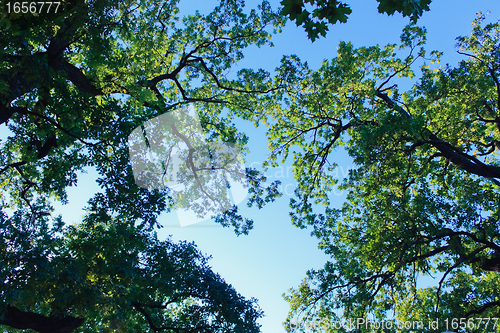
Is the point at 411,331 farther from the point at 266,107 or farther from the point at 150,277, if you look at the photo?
the point at 266,107

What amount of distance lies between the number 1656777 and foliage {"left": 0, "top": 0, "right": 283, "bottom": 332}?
0.10 meters

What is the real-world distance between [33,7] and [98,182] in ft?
18.5

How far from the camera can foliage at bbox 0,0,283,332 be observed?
6.53 m

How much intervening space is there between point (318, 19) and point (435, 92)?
9.81m

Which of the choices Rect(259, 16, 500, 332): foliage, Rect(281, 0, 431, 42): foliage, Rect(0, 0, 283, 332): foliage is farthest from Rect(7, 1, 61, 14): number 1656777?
Rect(259, 16, 500, 332): foliage

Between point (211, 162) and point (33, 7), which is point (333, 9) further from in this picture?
point (211, 162)

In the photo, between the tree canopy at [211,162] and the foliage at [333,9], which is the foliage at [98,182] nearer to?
the tree canopy at [211,162]

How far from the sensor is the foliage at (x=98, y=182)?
21.4 ft

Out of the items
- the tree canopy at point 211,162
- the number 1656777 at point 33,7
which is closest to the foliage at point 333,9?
the tree canopy at point 211,162

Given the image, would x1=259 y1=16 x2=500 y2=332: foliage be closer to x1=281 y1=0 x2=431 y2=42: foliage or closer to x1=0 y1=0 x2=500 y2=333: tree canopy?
x1=0 y1=0 x2=500 y2=333: tree canopy

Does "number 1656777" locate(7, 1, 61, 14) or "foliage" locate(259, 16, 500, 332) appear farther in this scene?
"foliage" locate(259, 16, 500, 332)

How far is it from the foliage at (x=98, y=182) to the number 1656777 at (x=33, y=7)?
0.32 feet

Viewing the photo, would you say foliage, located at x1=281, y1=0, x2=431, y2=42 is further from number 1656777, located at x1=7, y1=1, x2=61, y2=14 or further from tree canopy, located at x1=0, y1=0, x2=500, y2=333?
number 1656777, located at x1=7, y1=1, x2=61, y2=14

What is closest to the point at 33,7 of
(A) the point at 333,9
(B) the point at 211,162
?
(A) the point at 333,9
